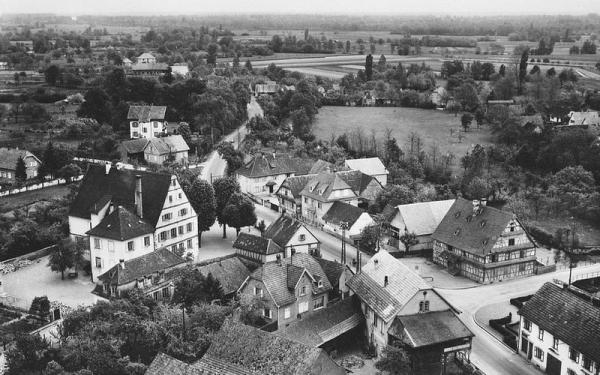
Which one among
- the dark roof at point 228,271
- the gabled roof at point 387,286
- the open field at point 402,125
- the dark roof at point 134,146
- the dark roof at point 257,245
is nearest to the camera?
the gabled roof at point 387,286

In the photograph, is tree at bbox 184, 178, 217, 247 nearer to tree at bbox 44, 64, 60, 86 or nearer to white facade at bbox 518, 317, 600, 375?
white facade at bbox 518, 317, 600, 375

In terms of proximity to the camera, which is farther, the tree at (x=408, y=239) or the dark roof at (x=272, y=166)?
the dark roof at (x=272, y=166)

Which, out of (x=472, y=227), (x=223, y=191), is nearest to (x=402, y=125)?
(x=223, y=191)

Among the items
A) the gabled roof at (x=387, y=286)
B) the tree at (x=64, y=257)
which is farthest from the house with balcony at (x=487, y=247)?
the tree at (x=64, y=257)

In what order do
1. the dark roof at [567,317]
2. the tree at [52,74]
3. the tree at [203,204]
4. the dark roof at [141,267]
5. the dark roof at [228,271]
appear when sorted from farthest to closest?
the tree at [52,74]
the tree at [203,204]
the dark roof at [228,271]
the dark roof at [141,267]
the dark roof at [567,317]

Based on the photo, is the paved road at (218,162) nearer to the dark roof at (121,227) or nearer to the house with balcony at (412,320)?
the dark roof at (121,227)
